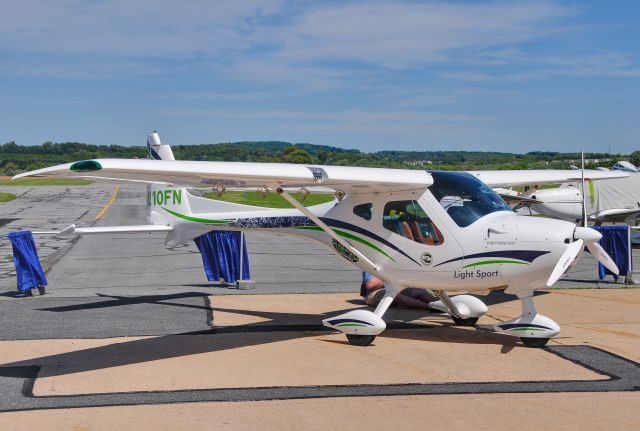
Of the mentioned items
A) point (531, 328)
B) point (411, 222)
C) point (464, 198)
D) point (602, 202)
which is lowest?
point (531, 328)

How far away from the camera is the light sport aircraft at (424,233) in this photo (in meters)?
9.23

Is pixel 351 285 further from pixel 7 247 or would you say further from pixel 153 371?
pixel 7 247

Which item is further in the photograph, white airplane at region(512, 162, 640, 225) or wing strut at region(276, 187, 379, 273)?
white airplane at region(512, 162, 640, 225)

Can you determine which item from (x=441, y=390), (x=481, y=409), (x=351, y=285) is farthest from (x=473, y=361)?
(x=351, y=285)

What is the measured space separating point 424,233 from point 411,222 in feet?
0.88

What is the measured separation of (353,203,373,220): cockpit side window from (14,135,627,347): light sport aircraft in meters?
0.01

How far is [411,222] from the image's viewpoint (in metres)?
10.2

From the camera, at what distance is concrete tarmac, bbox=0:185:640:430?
22.9 ft

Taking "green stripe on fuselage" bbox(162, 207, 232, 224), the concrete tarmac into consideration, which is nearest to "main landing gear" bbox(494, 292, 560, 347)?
the concrete tarmac

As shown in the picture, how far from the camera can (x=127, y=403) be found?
7.28 meters

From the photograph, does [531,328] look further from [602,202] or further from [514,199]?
[602,202]

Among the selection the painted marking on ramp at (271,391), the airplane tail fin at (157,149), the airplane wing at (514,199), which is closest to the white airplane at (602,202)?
the airplane wing at (514,199)

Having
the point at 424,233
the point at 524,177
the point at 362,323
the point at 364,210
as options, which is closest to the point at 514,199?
the point at 524,177

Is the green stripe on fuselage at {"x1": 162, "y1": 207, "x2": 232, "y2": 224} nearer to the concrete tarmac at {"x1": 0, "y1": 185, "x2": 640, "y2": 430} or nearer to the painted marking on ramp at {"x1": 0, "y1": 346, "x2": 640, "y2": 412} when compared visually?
the concrete tarmac at {"x1": 0, "y1": 185, "x2": 640, "y2": 430}
